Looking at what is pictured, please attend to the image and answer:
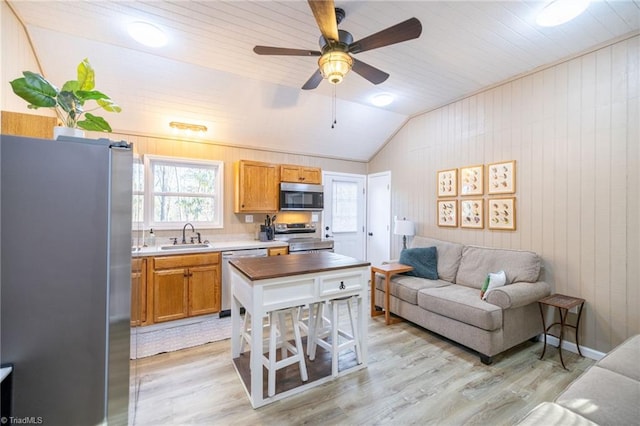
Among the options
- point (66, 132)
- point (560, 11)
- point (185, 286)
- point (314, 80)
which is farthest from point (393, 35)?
point (185, 286)

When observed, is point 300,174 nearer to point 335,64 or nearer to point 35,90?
point 335,64

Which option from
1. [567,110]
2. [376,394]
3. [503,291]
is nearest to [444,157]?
[567,110]

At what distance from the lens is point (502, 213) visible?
3.31m

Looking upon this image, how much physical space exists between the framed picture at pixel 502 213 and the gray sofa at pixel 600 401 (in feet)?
6.02

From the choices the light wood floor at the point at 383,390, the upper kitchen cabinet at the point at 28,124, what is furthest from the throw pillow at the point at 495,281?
the upper kitchen cabinet at the point at 28,124

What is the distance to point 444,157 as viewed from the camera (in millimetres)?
4020

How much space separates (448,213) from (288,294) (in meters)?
2.89

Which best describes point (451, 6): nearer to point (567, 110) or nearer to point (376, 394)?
point (567, 110)

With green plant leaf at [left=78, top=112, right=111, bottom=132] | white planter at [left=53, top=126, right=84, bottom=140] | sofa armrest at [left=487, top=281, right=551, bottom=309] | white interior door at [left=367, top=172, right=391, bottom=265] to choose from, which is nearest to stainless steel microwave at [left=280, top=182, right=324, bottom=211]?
white interior door at [left=367, top=172, right=391, bottom=265]

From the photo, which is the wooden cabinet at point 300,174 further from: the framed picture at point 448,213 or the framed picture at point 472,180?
the framed picture at point 472,180

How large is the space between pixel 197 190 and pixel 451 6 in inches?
148

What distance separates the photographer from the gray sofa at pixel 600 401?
1.18 m

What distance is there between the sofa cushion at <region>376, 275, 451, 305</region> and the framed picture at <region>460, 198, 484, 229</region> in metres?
0.88

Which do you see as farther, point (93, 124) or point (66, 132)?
point (93, 124)
